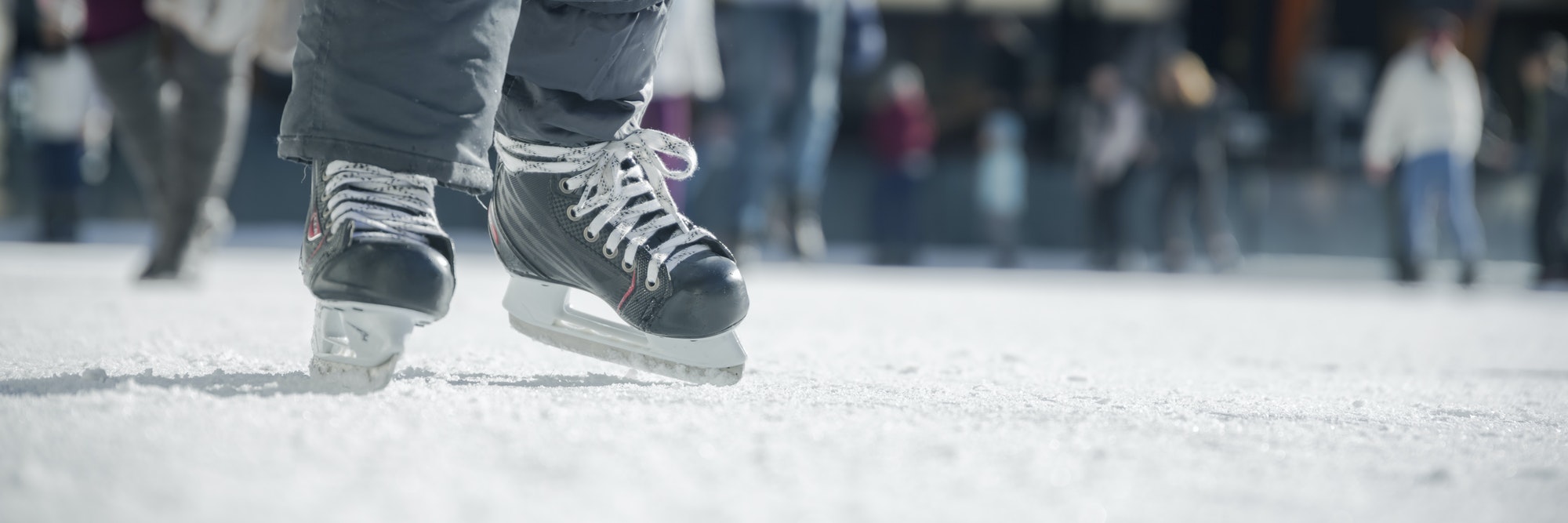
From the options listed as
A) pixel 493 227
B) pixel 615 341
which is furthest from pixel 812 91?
pixel 615 341

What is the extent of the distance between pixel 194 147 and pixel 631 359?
6.04ft

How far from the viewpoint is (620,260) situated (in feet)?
3.66

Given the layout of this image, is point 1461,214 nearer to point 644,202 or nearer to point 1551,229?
point 1551,229

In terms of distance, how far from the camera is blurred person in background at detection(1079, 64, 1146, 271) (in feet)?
21.7

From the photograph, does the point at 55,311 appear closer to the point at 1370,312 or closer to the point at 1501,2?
the point at 1370,312

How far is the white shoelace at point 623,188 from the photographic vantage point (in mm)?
1115

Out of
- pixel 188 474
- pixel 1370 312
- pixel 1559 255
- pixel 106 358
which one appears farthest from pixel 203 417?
pixel 1559 255

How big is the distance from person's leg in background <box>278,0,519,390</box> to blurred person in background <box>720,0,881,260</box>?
2.89 m

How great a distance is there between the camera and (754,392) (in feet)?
3.45

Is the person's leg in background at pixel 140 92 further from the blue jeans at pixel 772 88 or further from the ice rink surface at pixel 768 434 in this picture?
the blue jeans at pixel 772 88

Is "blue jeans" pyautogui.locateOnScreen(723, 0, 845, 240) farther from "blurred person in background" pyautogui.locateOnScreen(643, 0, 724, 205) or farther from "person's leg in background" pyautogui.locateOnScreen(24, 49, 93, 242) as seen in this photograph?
"person's leg in background" pyautogui.locateOnScreen(24, 49, 93, 242)

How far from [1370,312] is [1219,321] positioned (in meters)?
0.82

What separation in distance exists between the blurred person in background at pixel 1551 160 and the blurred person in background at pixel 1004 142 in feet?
8.17

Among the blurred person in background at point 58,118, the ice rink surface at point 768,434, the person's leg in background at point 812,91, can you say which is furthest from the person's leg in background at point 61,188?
the ice rink surface at point 768,434
